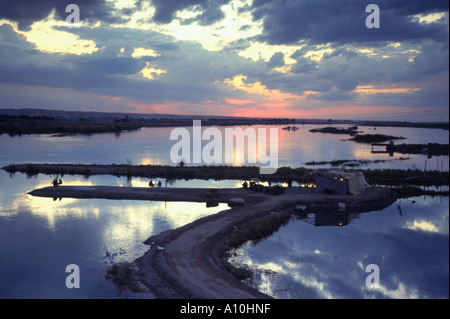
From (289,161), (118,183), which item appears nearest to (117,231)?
(118,183)

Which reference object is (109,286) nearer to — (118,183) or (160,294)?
(160,294)

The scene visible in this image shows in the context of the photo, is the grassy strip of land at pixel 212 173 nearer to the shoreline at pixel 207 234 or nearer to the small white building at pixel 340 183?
the small white building at pixel 340 183

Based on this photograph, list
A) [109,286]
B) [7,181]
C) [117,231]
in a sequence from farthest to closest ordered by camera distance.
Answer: [7,181] → [117,231] → [109,286]

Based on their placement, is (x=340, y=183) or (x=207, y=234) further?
(x=340, y=183)
